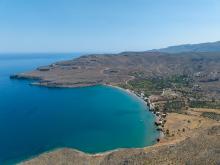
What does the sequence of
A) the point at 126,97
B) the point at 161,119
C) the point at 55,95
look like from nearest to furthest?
the point at 161,119, the point at 126,97, the point at 55,95

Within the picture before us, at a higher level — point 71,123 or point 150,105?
point 150,105

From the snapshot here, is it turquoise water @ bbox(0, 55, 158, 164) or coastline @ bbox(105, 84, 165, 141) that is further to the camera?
coastline @ bbox(105, 84, 165, 141)

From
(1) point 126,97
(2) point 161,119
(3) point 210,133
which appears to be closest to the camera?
(3) point 210,133

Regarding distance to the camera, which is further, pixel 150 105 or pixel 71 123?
pixel 150 105

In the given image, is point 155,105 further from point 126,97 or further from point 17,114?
point 17,114

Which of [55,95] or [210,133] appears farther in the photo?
[55,95]

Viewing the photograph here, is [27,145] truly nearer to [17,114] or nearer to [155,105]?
[17,114]

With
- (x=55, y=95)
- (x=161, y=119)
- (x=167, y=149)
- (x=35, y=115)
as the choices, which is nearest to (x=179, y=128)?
(x=161, y=119)

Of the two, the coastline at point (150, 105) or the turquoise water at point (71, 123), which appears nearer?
the turquoise water at point (71, 123)
